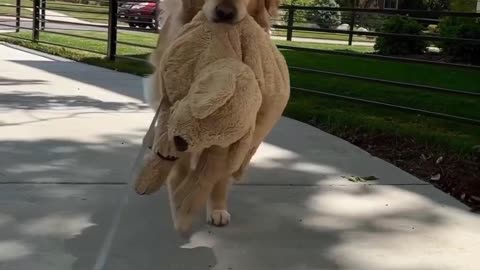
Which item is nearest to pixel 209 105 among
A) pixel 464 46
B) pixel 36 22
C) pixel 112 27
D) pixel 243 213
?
pixel 243 213

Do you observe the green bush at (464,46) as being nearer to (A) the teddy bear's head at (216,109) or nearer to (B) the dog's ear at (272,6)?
(B) the dog's ear at (272,6)

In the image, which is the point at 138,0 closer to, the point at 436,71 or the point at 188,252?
the point at 436,71

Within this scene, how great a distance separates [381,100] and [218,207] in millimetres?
4740

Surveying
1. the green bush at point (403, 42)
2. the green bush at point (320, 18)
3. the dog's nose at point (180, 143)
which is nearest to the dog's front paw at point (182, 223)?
the dog's nose at point (180, 143)

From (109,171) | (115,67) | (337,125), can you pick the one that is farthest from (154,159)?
(115,67)

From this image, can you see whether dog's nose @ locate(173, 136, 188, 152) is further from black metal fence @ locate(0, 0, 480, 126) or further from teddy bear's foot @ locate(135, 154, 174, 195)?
black metal fence @ locate(0, 0, 480, 126)

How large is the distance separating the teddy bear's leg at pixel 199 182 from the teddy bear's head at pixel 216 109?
0.51 ft

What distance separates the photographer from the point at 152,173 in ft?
11.1

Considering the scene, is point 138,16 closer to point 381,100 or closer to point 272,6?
point 381,100

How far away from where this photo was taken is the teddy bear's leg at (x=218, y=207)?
3811 millimetres

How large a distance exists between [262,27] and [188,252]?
1.21 meters

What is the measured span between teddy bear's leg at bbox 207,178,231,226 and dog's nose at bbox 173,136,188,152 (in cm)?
75

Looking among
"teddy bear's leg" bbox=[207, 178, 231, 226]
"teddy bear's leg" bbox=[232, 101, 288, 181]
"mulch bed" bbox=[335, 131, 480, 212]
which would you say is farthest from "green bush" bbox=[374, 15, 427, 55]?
"teddy bear's leg" bbox=[232, 101, 288, 181]

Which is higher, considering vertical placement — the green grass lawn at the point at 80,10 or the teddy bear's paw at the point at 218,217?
the green grass lawn at the point at 80,10
